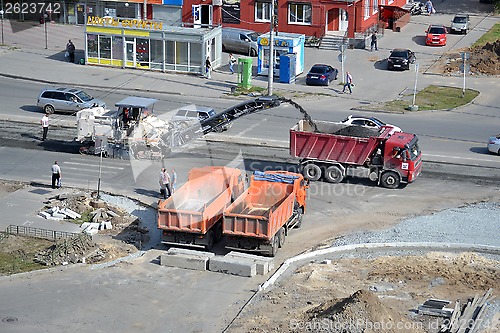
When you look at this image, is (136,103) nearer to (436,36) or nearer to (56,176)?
(56,176)

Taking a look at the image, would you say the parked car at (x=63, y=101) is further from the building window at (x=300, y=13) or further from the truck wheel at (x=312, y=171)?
the building window at (x=300, y=13)

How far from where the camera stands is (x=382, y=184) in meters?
38.9

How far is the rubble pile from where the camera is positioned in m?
30.2

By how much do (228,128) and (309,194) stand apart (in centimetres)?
1023

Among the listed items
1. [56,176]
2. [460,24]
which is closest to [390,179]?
[56,176]

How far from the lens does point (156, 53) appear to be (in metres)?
58.8

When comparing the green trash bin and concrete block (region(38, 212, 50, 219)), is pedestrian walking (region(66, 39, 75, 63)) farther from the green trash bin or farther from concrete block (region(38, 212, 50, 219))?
concrete block (region(38, 212, 50, 219))

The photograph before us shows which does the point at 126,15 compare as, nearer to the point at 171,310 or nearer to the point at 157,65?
the point at 157,65

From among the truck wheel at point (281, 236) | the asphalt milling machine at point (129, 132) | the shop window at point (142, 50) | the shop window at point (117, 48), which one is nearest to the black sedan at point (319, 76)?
the shop window at point (142, 50)

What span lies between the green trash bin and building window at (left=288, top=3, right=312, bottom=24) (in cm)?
1154

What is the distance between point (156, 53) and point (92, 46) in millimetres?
4490

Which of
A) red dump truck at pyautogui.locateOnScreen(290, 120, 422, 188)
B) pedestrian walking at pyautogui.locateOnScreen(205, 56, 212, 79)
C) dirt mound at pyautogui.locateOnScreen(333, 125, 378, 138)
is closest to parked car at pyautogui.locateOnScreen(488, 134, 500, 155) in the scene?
red dump truck at pyautogui.locateOnScreen(290, 120, 422, 188)

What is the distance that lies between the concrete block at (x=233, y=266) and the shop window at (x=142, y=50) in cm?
3117

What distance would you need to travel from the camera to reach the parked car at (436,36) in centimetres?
6594
